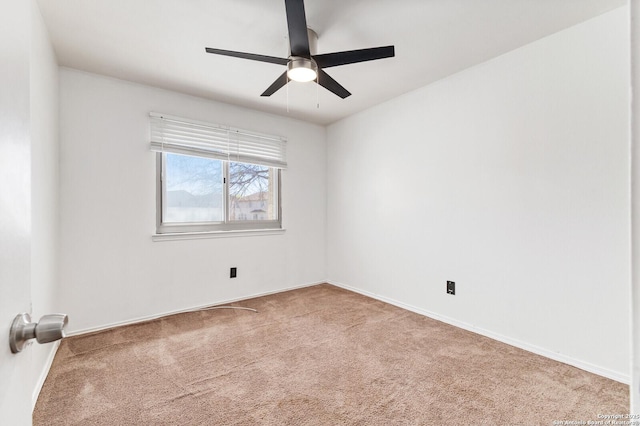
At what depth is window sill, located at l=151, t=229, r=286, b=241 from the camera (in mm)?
2965

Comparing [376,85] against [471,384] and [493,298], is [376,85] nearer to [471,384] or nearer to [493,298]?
[493,298]

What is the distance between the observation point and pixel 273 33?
6.84ft

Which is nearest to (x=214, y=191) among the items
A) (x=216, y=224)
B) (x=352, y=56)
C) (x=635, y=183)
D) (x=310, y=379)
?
(x=216, y=224)

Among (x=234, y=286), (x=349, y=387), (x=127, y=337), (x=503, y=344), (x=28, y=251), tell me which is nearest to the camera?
(x=28, y=251)

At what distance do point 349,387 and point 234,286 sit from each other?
2.02 meters

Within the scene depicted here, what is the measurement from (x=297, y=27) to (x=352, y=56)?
0.41 metres

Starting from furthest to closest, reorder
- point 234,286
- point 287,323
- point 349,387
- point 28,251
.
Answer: point 234,286, point 287,323, point 349,387, point 28,251

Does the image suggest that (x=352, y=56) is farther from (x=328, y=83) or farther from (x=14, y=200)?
(x=14, y=200)

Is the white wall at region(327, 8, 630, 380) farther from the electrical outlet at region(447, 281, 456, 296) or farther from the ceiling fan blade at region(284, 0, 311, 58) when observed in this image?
the ceiling fan blade at region(284, 0, 311, 58)

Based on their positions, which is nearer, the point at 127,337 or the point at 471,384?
the point at 471,384

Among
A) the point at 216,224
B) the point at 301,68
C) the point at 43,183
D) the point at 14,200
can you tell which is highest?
the point at 301,68

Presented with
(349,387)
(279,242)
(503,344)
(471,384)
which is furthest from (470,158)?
(279,242)

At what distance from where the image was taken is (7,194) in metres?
0.51

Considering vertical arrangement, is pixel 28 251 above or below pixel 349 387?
above
